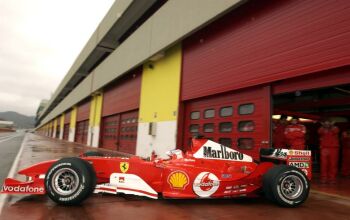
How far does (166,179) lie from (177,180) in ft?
0.59

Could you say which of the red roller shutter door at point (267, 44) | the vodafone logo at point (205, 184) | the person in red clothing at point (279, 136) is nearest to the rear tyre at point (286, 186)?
the vodafone logo at point (205, 184)

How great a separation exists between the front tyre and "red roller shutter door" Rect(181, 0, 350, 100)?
5.16 m

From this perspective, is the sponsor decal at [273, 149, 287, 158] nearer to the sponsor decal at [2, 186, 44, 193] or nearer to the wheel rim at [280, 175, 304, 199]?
the wheel rim at [280, 175, 304, 199]

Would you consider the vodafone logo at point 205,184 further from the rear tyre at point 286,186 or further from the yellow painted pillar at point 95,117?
the yellow painted pillar at point 95,117

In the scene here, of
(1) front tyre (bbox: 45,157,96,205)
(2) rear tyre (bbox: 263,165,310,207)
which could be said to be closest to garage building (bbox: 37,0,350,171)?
(2) rear tyre (bbox: 263,165,310,207)

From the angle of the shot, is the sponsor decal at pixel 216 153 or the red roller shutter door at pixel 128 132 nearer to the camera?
the sponsor decal at pixel 216 153

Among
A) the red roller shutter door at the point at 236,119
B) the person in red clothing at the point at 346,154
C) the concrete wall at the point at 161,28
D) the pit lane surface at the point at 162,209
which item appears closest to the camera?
the pit lane surface at the point at 162,209

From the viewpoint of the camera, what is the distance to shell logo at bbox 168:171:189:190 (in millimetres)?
5059

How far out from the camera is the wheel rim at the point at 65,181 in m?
4.64

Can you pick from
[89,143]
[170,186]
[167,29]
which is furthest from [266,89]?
[89,143]

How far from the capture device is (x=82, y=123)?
112 feet

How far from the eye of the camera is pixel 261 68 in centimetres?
828

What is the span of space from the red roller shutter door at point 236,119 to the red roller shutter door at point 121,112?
645 cm

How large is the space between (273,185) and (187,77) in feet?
24.8
